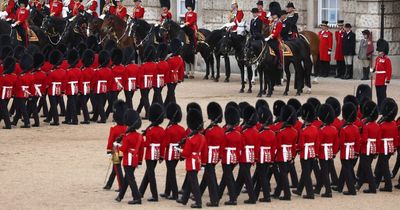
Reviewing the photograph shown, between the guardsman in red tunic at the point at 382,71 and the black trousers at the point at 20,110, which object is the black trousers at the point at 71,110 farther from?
the guardsman in red tunic at the point at 382,71

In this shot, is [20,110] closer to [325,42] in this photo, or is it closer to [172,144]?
[172,144]

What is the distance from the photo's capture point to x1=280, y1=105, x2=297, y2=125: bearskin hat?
19.5 metres

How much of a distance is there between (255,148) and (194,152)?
94 centimetres

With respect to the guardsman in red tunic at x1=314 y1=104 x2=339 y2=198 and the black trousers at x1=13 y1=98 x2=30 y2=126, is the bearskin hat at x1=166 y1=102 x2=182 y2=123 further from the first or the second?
the black trousers at x1=13 y1=98 x2=30 y2=126

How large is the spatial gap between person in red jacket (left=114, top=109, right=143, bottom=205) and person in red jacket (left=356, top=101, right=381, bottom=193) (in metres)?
3.17

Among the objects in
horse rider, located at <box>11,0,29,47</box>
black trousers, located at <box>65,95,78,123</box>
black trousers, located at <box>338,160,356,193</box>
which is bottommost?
black trousers, located at <box>338,160,356,193</box>

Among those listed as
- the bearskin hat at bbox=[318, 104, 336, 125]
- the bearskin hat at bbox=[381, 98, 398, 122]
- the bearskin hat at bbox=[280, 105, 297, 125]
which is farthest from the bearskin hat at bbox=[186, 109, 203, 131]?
the bearskin hat at bbox=[381, 98, 398, 122]

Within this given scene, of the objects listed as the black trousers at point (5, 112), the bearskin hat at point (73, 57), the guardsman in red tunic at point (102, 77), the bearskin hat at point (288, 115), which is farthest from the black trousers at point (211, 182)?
the bearskin hat at point (73, 57)

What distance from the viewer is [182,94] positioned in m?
30.9

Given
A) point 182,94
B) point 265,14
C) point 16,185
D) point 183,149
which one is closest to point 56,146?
point 16,185

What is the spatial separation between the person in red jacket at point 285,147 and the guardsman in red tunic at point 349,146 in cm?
74

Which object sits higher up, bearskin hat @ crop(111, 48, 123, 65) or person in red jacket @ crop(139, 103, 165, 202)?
bearskin hat @ crop(111, 48, 123, 65)

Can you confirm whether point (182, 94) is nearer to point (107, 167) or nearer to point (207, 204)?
point (107, 167)

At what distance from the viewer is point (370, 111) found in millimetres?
20219
